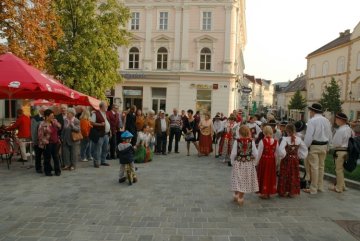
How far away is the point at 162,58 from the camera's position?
108 feet

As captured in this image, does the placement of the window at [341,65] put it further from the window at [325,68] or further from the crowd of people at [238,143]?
the crowd of people at [238,143]

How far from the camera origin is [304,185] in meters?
8.48

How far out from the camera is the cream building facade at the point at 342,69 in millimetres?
46500

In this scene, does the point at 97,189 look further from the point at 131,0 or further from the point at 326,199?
the point at 131,0

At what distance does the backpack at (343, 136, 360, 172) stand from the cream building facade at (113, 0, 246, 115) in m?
23.7

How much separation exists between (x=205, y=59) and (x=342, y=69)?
93.9ft

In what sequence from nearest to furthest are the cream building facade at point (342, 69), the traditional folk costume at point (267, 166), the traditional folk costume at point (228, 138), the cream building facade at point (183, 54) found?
the traditional folk costume at point (267, 166)
the traditional folk costume at point (228, 138)
the cream building facade at point (183, 54)
the cream building facade at point (342, 69)

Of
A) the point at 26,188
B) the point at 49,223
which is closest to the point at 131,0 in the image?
the point at 26,188

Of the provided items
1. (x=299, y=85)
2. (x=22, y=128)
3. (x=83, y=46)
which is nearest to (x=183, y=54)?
(x=83, y=46)

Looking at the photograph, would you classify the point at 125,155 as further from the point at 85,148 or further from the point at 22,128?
the point at 22,128

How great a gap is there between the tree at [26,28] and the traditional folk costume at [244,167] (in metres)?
11.5

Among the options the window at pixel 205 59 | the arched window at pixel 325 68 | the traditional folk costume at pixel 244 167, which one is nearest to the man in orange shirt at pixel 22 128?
the traditional folk costume at pixel 244 167

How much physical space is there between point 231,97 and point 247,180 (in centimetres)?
2577

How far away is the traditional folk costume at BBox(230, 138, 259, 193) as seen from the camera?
22.6 ft
